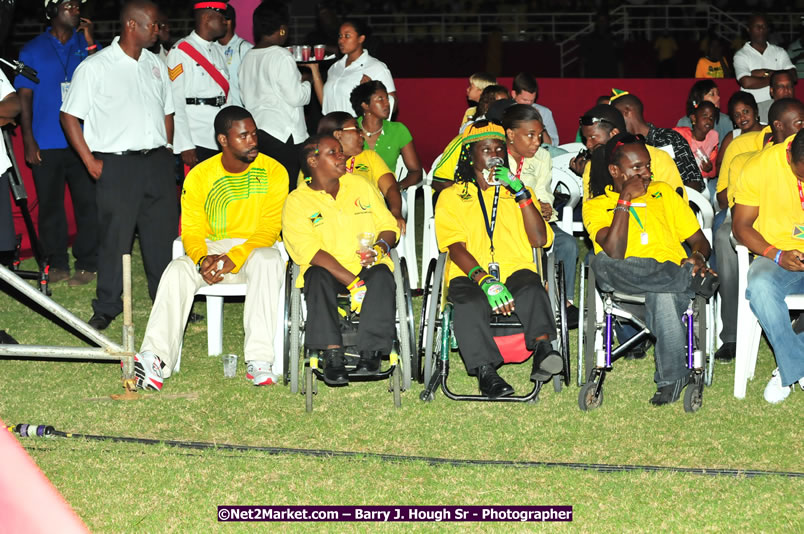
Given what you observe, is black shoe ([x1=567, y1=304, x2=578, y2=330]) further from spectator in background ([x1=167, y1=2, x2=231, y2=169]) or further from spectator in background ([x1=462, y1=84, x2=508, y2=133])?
spectator in background ([x1=167, y1=2, x2=231, y2=169])

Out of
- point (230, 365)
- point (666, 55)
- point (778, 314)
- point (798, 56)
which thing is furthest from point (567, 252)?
point (666, 55)

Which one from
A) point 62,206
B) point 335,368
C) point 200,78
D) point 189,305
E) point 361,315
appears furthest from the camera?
point 62,206

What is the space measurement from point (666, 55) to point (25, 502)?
647 inches

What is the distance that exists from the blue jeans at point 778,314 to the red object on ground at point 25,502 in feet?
14.1

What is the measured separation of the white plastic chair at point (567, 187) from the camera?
7.09m

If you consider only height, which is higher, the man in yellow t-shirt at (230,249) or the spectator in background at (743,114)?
the spectator in background at (743,114)

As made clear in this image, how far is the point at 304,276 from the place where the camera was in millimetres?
5480

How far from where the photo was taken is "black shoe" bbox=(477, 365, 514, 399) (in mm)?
5133

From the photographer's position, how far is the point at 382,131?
23.9ft

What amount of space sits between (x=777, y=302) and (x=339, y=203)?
2342 mm

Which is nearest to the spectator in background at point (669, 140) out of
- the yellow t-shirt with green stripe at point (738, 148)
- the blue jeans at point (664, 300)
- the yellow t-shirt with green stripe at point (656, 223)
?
the yellow t-shirt with green stripe at point (738, 148)

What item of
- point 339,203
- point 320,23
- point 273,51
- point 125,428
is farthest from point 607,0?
point 125,428

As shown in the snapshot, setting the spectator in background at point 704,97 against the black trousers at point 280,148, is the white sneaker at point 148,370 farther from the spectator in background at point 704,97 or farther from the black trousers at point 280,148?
the spectator in background at point 704,97

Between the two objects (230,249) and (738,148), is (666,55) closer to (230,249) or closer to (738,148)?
(738,148)
